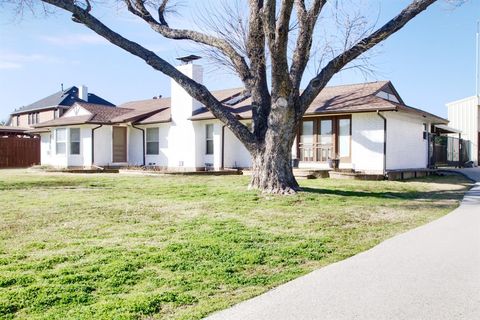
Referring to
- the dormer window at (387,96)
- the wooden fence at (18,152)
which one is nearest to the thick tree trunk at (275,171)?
the dormer window at (387,96)

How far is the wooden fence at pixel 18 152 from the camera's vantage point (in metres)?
29.7

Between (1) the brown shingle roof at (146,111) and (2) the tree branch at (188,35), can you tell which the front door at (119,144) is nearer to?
(1) the brown shingle roof at (146,111)

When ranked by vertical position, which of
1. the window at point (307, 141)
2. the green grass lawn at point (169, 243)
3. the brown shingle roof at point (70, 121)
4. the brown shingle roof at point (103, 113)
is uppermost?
the brown shingle roof at point (103, 113)

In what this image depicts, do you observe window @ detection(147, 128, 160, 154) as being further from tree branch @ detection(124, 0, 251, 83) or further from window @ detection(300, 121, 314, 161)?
tree branch @ detection(124, 0, 251, 83)

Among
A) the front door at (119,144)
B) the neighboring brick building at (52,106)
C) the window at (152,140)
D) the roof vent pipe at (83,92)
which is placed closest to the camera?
the window at (152,140)

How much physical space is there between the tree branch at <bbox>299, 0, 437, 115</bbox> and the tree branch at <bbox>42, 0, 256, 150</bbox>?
1.60 m

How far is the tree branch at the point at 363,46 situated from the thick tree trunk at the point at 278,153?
71 cm

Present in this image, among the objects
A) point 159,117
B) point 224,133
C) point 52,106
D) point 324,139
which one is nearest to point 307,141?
point 324,139

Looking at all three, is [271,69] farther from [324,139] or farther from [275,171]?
[324,139]

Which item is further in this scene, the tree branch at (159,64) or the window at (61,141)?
the window at (61,141)

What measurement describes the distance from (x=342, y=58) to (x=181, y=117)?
12.0 m

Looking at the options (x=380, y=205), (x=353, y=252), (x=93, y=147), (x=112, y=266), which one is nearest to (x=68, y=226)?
(x=112, y=266)

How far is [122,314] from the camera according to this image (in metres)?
3.62

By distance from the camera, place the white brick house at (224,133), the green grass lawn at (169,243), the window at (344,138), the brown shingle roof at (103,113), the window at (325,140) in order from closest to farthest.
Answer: the green grass lawn at (169,243), the white brick house at (224,133), the window at (344,138), the window at (325,140), the brown shingle roof at (103,113)
